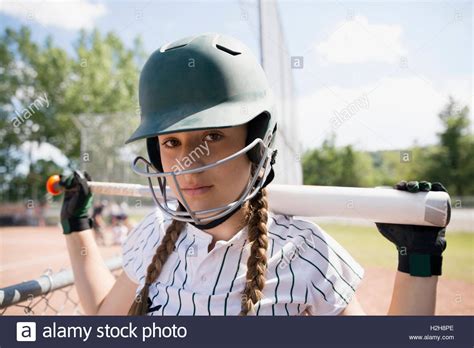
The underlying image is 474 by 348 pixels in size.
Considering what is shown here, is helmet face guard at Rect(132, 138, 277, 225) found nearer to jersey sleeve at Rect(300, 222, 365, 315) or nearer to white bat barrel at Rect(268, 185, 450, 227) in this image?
white bat barrel at Rect(268, 185, 450, 227)

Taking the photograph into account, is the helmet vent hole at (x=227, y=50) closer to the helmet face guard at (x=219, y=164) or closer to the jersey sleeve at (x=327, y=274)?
the helmet face guard at (x=219, y=164)

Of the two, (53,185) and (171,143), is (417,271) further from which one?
(53,185)

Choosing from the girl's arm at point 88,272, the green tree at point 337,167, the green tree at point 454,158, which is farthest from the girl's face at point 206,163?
the green tree at point 454,158

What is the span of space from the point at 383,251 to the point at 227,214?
4.91m

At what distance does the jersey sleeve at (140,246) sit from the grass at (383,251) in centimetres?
149

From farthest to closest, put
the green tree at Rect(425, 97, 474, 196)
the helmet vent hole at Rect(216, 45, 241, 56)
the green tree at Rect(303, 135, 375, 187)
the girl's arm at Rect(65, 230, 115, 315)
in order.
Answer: the green tree at Rect(425, 97, 474, 196)
the green tree at Rect(303, 135, 375, 187)
the girl's arm at Rect(65, 230, 115, 315)
the helmet vent hole at Rect(216, 45, 241, 56)

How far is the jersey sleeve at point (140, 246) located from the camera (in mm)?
1596

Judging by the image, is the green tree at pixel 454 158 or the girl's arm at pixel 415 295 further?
the green tree at pixel 454 158

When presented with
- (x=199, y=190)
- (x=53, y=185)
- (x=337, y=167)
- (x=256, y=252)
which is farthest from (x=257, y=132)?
(x=337, y=167)

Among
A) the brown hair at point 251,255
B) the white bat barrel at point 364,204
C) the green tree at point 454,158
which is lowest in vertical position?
the green tree at point 454,158

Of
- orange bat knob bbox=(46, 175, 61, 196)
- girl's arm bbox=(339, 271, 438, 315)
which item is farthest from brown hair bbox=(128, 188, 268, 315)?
orange bat knob bbox=(46, 175, 61, 196)

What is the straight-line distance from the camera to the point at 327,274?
1.32m

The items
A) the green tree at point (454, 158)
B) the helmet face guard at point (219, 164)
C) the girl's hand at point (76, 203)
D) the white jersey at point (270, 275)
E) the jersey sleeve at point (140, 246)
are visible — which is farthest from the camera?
the green tree at point (454, 158)

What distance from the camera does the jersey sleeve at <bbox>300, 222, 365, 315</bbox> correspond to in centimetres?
129
